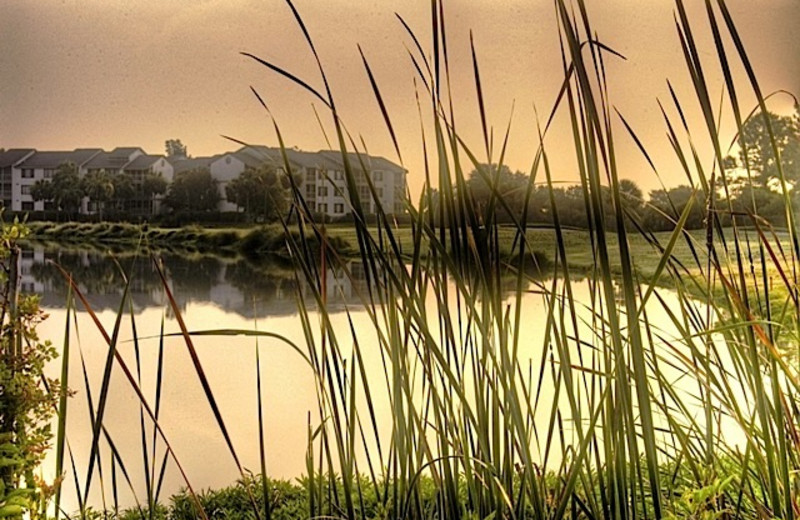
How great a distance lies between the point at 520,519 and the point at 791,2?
8.86ft

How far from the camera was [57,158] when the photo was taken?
9.12 feet

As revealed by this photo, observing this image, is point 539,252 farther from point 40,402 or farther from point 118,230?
point 40,402

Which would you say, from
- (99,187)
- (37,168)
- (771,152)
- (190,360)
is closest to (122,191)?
(99,187)

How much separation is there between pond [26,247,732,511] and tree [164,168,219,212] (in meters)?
0.18

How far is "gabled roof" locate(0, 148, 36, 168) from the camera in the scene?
276cm

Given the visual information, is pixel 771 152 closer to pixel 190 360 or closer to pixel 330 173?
pixel 330 173

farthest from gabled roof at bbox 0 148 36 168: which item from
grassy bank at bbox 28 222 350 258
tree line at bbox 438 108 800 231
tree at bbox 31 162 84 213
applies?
tree line at bbox 438 108 800 231

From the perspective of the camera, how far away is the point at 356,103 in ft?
9.44

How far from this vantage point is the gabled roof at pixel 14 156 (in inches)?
109

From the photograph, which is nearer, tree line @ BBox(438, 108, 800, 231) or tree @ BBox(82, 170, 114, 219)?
tree @ BBox(82, 170, 114, 219)

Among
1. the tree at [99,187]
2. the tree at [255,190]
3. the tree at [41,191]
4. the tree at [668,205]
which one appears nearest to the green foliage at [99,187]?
the tree at [99,187]

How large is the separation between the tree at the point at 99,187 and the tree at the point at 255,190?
15.2 inches

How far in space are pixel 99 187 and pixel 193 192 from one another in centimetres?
31

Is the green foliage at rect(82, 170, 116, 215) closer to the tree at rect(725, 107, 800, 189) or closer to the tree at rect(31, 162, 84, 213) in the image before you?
the tree at rect(31, 162, 84, 213)
